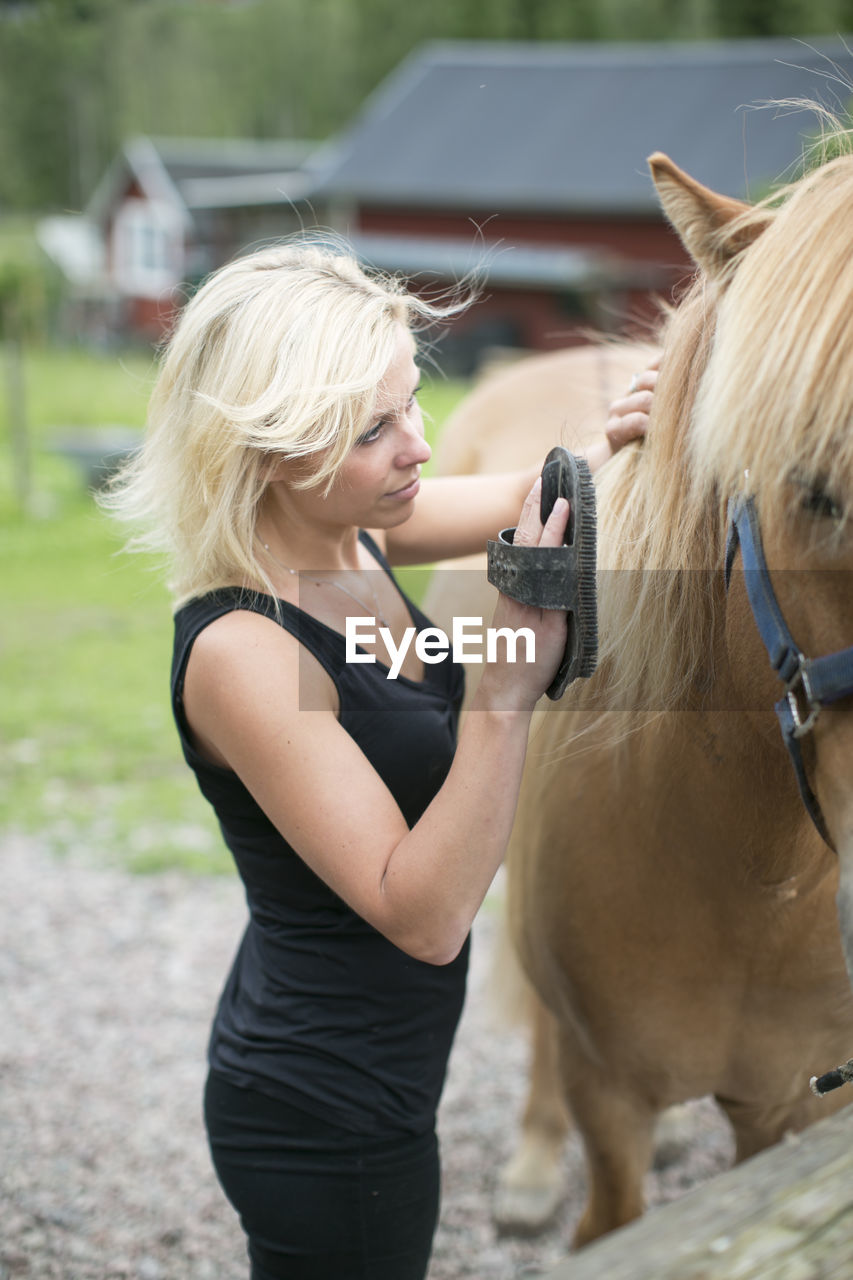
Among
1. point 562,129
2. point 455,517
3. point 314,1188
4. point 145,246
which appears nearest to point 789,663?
point 455,517

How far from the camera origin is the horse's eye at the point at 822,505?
40.6 inches

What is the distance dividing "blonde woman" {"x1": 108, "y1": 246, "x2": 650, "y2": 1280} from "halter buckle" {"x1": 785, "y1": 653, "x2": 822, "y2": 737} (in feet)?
0.95

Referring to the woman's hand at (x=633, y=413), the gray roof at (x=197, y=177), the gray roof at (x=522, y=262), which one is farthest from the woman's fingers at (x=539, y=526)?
the gray roof at (x=197, y=177)

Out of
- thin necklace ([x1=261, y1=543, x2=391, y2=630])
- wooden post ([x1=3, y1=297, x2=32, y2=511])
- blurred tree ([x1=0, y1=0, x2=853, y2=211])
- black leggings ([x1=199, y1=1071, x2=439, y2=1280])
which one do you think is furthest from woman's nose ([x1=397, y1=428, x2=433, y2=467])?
blurred tree ([x1=0, y1=0, x2=853, y2=211])

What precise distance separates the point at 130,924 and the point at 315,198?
2663cm

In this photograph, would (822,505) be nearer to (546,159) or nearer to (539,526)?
(539,526)

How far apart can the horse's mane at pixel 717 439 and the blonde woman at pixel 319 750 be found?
0.65 feet

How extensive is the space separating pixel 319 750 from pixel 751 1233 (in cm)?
73

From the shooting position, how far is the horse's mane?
105 cm

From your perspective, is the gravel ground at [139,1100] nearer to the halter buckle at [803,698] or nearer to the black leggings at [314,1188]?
the black leggings at [314,1188]

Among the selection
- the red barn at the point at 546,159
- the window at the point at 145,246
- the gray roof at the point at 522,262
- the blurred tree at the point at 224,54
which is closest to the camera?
the gray roof at the point at 522,262

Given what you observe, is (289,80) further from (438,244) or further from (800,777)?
(800,777)

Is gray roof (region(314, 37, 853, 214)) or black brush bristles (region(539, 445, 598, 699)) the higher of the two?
gray roof (region(314, 37, 853, 214))

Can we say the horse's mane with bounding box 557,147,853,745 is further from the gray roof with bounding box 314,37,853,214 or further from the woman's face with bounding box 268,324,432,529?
the gray roof with bounding box 314,37,853,214
